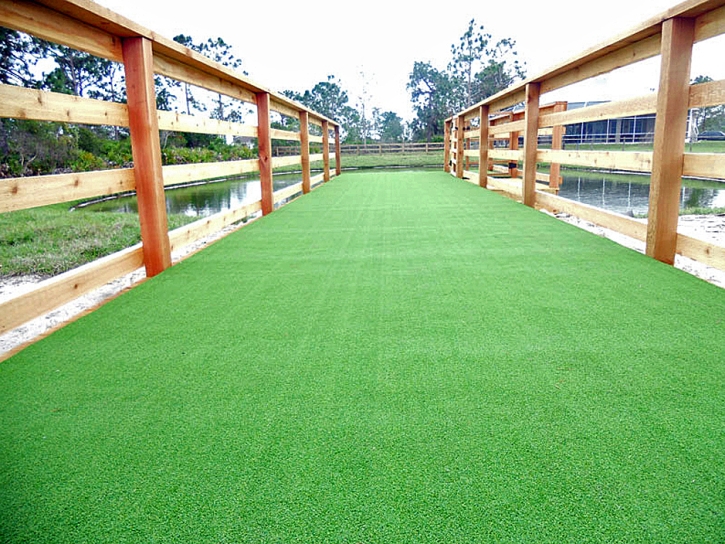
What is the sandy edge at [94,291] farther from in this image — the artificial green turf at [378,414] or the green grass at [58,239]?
the green grass at [58,239]

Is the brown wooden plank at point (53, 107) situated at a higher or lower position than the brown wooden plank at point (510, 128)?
lower

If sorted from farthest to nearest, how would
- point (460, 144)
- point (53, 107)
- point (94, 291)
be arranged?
point (460, 144) < point (94, 291) < point (53, 107)

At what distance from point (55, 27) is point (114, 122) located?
0.57m

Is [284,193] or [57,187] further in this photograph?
[284,193]

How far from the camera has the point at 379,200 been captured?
21.9ft

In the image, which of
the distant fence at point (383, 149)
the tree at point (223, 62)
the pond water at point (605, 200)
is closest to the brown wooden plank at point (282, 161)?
the pond water at point (605, 200)

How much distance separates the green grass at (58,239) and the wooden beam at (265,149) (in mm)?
1230

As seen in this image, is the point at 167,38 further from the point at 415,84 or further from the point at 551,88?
the point at 415,84

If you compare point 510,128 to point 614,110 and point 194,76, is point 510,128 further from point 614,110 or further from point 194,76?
point 194,76

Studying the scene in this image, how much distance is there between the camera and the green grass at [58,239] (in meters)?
4.29

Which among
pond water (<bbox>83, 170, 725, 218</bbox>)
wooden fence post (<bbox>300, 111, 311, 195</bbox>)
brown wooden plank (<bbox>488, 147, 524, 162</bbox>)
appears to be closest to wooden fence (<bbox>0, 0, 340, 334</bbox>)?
pond water (<bbox>83, 170, 725, 218</bbox>)

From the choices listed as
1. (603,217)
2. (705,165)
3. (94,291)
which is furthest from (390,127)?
(94,291)

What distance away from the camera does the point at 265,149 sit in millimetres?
5605

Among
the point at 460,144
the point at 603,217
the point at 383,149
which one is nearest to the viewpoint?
the point at 603,217
